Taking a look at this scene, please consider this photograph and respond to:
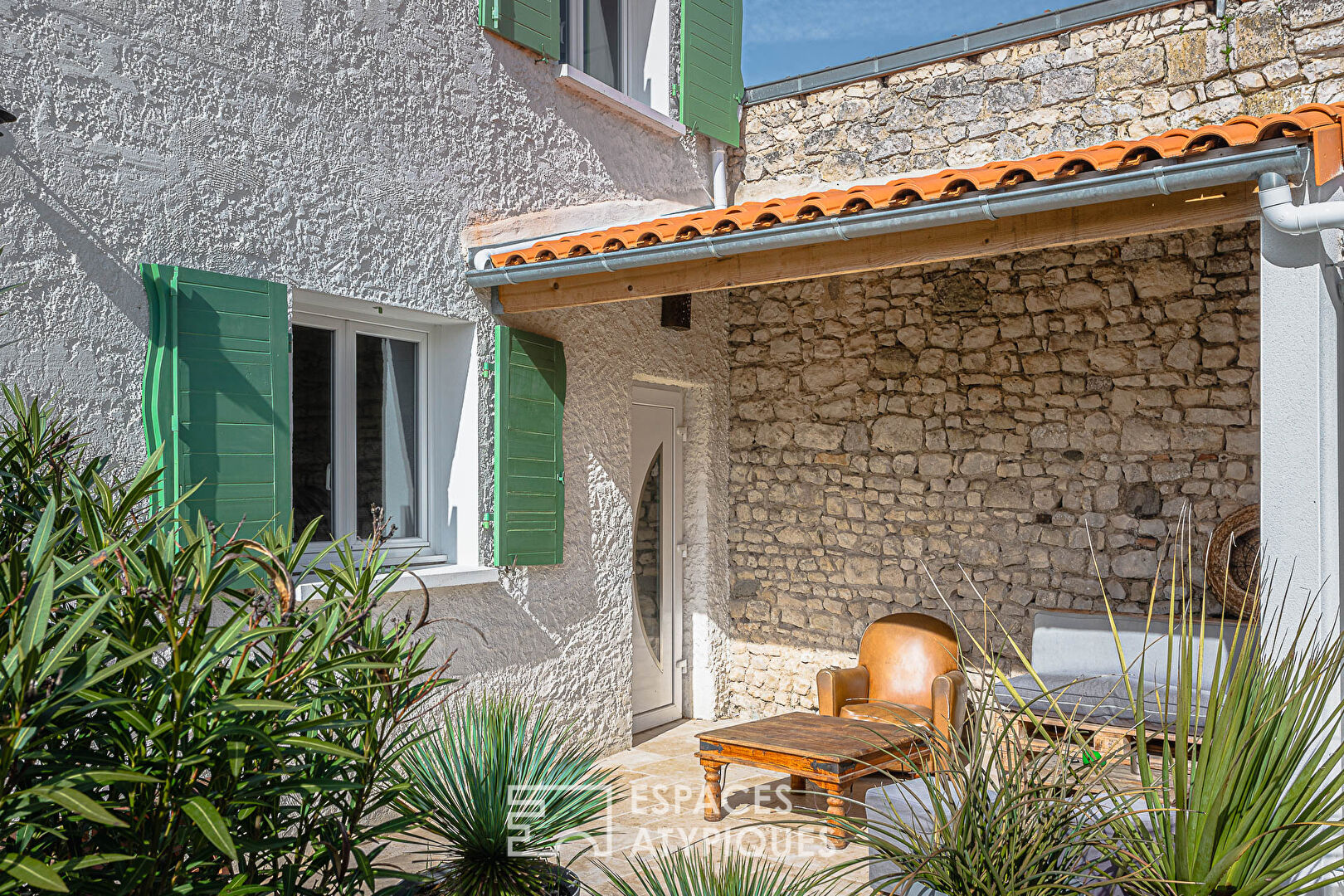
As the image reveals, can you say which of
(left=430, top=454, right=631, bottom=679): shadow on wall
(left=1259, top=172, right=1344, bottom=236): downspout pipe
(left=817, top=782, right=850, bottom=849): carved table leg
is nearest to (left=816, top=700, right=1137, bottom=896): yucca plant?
(left=1259, top=172, right=1344, bottom=236): downspout pipe

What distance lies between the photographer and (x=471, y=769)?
120 inches

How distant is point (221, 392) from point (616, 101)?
3.26 m

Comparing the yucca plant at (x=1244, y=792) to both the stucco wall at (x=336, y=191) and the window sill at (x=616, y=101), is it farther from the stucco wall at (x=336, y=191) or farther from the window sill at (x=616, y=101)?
the window sill at (x=616, y=101)

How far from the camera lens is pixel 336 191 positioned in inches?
179

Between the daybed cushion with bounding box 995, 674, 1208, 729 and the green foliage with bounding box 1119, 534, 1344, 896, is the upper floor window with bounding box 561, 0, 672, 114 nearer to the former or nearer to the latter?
the daybed cushion with bounding box 995, 674, 1208, 729

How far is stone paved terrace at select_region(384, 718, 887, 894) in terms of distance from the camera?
4.41 m

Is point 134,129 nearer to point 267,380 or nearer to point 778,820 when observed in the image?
point 267,380

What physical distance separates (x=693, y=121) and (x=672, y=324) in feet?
4.64

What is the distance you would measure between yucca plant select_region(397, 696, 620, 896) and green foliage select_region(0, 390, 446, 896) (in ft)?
1.69

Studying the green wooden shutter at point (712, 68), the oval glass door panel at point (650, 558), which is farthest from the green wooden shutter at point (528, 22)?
the oval glass door panel at point (650, 558)

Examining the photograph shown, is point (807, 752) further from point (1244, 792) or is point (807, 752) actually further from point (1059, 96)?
point (1059, 96)

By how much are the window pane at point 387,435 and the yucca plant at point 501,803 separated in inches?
76.7

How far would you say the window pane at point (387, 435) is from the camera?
491 cm

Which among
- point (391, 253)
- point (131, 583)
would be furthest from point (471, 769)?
point (391, 253)
